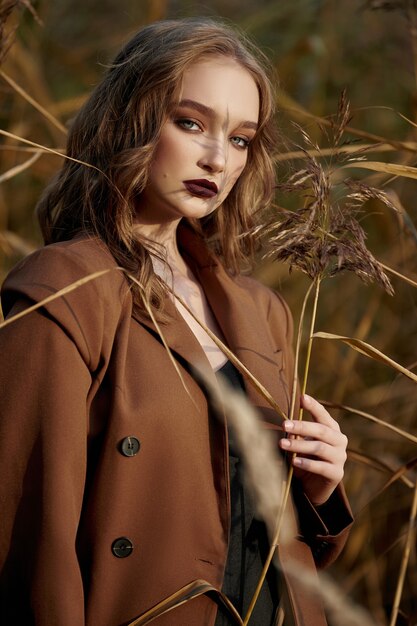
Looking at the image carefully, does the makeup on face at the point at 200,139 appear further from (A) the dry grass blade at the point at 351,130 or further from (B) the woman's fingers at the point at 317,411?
(B) the woman's fingers at the point at 317,411

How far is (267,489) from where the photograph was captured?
132 centimetres

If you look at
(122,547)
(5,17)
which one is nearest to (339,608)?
(122,547)

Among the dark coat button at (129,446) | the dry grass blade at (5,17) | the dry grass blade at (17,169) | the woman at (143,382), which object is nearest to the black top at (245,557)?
the woman at (143,382)

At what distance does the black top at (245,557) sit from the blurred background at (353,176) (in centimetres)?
25

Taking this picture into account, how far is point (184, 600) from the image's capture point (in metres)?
1.28

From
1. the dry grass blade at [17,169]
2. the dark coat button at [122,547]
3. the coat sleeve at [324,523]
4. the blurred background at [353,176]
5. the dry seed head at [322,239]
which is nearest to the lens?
the dry seed head at [322,239]

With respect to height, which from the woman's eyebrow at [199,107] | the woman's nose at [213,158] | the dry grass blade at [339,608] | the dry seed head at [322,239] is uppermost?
the woman's eyebrow at [199,107]

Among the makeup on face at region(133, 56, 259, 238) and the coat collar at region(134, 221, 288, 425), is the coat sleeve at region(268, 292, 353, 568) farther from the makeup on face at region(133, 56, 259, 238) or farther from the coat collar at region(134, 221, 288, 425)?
the makeup on face at region(133, 56, 259, 238)

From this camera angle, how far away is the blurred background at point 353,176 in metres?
2.11

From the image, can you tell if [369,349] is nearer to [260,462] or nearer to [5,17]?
[260,462]

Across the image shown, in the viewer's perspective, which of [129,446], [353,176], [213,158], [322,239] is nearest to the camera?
[322,239]

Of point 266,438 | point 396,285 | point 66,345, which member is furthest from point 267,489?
point 396,285

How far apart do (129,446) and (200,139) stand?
1.67 feet

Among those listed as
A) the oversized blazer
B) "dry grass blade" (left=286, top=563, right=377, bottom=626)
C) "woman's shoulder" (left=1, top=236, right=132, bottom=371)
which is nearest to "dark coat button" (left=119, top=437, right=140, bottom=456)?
the oversized blazer
